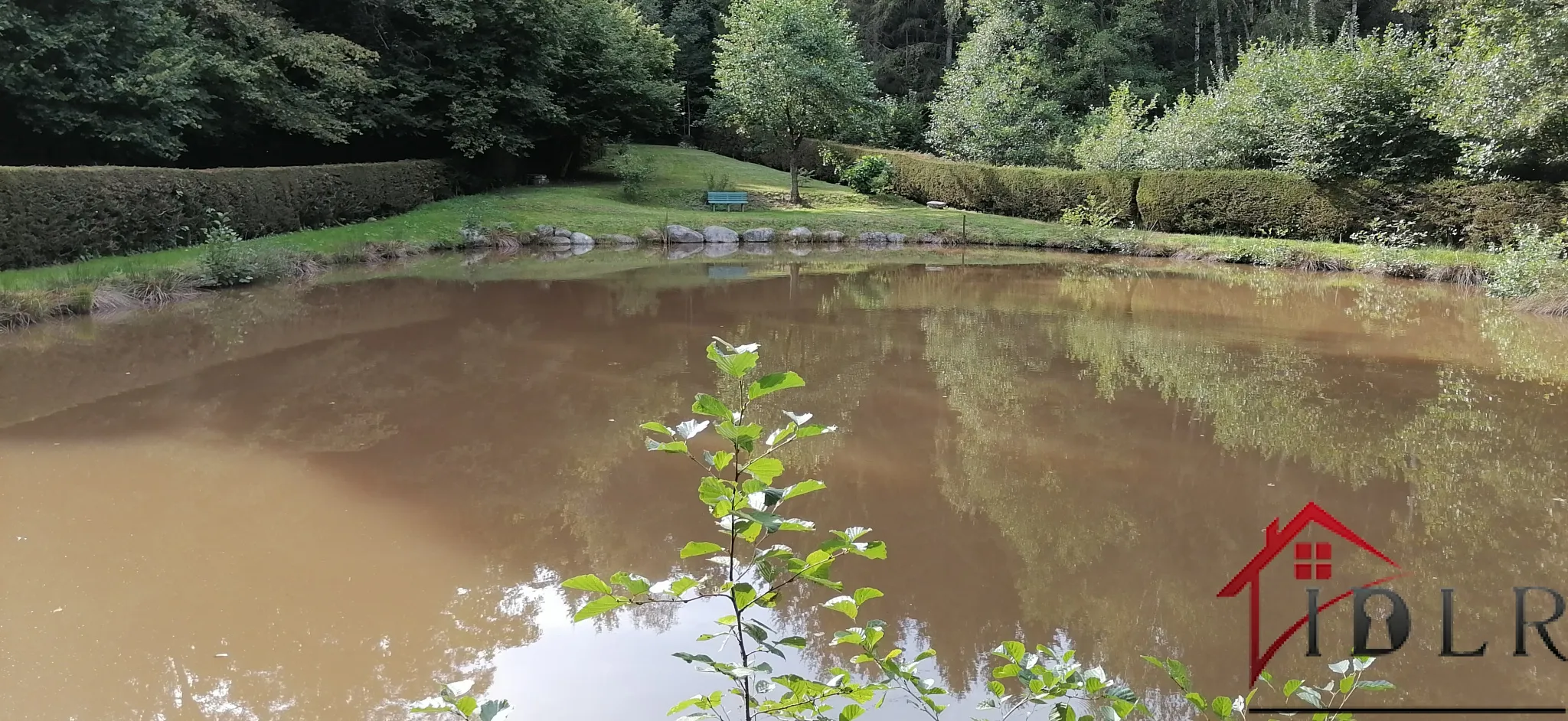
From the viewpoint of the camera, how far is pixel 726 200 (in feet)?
67.5

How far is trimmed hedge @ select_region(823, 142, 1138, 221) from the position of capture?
1736 centimetres

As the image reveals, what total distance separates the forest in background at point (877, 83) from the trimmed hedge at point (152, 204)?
141 cm

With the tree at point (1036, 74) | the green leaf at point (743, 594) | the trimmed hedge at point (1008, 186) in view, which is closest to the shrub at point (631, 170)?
the trimmed hedge at point (1008, 186)

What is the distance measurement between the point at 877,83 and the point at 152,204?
79.5 feet

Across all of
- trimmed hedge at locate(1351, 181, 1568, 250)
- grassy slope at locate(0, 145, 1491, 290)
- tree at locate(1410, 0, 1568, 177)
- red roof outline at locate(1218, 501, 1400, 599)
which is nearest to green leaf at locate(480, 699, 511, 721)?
red roof outline at locate(1218, 501, 1400, 599)

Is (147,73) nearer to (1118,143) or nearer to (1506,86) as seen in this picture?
(1118,143)

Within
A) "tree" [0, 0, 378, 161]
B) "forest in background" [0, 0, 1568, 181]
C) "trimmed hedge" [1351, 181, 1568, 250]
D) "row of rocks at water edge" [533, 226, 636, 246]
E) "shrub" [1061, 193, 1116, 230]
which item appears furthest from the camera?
"shrub" [1061, 193, 1116, 230]

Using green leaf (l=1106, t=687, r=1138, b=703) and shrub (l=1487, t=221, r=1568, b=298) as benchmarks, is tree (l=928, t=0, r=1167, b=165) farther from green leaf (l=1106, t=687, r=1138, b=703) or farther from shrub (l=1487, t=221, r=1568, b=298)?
green leaf (l=1106, t=687, r=1138, b=703)

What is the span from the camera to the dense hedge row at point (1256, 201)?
12.6m

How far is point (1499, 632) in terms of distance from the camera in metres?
3.00

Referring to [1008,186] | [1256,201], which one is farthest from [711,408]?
[1008,186]

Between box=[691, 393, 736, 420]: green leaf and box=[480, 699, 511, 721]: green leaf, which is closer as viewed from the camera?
box=[480, 699, 511, 721]: green leaf

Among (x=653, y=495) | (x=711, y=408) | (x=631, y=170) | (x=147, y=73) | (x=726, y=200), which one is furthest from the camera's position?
(x=631, y=170)

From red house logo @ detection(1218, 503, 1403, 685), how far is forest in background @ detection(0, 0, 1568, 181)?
32.0 feet
